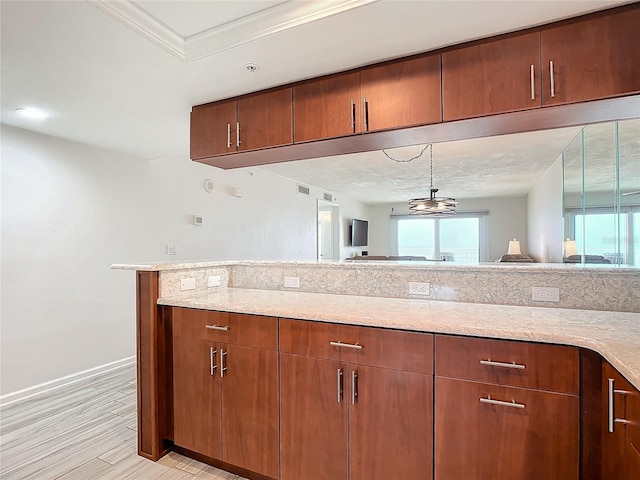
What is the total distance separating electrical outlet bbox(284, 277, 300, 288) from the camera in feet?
8.32

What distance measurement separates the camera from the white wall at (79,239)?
2.92 metres

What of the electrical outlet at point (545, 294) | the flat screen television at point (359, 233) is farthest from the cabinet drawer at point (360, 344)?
the flat screen television at point (359, 233)

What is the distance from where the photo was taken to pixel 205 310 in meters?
2.04

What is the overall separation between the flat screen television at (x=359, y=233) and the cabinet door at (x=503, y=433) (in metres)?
7.40

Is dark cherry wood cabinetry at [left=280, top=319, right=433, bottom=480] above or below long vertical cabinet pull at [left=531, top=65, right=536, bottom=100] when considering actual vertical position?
below

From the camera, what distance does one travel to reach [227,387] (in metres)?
1.96

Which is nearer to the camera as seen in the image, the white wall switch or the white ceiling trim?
the white ceiling trim

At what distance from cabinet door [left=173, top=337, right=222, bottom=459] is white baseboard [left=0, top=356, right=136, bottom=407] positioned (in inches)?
68.8

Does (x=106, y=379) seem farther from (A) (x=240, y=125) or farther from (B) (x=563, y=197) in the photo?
(B) (x=563, y=197)

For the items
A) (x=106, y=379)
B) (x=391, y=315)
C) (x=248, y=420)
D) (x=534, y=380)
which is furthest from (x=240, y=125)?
(x=106, y=379)

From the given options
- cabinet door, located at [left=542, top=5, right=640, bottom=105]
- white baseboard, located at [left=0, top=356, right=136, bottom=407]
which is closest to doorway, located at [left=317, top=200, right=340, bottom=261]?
white baseboard, located at [left=0, top=356, right=136, bottom=407]

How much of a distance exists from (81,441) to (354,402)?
1970 millimetres

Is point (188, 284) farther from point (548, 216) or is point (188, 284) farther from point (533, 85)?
point (548, 216)

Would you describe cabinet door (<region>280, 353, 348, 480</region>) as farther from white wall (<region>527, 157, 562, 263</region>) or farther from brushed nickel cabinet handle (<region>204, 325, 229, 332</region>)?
white wall (<region>527, 157, 562, 263</region>)
